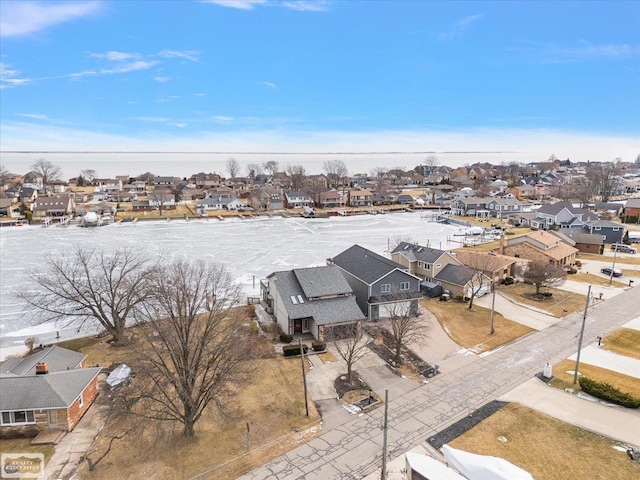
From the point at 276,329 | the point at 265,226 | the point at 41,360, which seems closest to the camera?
the point at 41,360

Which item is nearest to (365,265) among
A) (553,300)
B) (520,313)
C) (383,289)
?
(383,289)

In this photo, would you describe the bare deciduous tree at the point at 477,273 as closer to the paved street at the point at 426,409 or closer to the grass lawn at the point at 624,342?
the paved street at the point at 426,409

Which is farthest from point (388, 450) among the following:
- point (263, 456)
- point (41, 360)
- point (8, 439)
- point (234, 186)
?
point (234, 186)

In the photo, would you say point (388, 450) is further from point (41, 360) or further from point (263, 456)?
point (41, 360)

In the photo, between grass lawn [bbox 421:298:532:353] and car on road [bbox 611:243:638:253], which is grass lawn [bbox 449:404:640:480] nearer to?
grass lawn [bbox 421:298:532:353]

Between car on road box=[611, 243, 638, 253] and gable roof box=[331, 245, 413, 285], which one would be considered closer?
gable roof box=[331, 245, 413, 285]

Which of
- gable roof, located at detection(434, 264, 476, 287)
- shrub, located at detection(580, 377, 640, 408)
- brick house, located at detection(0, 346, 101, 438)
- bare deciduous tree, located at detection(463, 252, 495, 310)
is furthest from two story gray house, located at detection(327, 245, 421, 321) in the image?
brick house, located at detection(0, 346, 101, 438)

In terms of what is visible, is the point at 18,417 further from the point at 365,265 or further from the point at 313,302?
the point at 365,265
